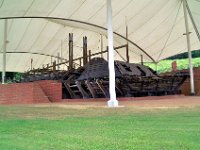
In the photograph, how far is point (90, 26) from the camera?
65.1ft

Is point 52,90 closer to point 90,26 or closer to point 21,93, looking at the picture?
point 21,93

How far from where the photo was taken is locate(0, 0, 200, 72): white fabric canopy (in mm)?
15844

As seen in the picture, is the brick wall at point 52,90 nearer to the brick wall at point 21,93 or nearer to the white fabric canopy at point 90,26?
the brick wall at point 21,93

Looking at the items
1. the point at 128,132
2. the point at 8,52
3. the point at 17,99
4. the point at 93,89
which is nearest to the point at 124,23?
the point at 93,89

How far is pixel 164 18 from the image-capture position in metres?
19.0

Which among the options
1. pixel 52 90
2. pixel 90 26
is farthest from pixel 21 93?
pixel 90 26

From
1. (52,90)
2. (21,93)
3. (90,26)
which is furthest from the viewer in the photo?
(90,26)

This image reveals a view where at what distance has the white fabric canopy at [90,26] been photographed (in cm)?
1584

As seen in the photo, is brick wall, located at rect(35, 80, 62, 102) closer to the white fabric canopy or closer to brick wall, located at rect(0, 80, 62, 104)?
brick wall, located at rect(0, 80, 62, 104)

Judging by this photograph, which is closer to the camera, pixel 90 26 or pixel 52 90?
pixel 52 90

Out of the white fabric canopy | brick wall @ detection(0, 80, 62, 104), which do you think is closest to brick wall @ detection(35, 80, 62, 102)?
brick wall @ detection(0, 80, 62, 104)

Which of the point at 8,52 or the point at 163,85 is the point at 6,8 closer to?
the point at 163,85

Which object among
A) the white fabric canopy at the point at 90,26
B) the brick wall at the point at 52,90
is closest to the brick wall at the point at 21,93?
the brick wall at the point at 52,90

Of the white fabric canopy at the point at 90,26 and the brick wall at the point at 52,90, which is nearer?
the brick wall at the point at 52,90
